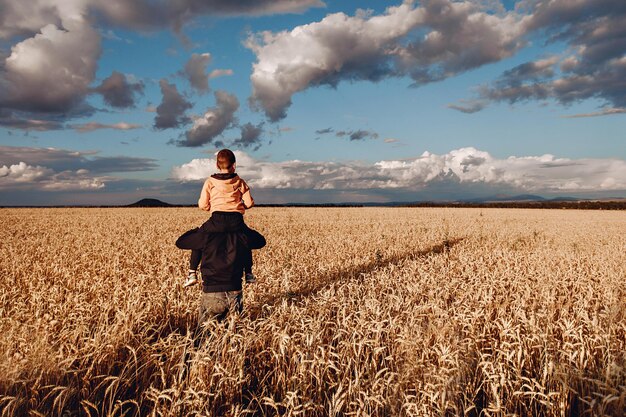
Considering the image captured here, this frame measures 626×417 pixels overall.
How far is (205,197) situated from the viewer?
531 centimetres

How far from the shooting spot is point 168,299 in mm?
6625

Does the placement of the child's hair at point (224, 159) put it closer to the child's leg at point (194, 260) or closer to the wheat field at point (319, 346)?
the child's leg at point (194, 260)

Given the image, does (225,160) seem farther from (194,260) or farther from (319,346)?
(319,346)

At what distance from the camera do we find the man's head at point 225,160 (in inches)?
207

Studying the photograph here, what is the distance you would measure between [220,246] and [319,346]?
1.91m

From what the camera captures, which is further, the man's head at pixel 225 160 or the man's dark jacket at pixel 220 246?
the man's head at pixel 225 160

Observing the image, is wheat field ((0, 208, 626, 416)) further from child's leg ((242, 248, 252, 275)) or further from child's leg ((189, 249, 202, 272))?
child's leg ((189, 249, 202, 272))

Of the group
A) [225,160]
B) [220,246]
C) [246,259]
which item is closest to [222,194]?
[225,160]

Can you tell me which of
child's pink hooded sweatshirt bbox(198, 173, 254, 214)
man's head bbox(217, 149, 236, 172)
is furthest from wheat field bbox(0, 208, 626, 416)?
man's head bbox(217, 149, 236, 172)

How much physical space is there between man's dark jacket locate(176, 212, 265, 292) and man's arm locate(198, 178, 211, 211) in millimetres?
256

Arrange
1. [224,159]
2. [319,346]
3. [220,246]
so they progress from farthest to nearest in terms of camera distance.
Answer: [224,159]
[220,246]
[319,346]

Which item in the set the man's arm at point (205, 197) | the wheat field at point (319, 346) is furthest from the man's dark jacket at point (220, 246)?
the wheat field at point (319, 346)

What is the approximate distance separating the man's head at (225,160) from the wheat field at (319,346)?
199 centimetres

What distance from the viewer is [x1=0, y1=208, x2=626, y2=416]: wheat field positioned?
143 inches
